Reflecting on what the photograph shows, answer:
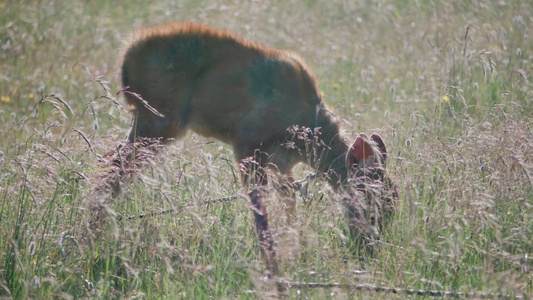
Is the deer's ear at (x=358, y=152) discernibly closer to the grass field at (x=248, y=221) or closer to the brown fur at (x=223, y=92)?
the grass field at (x=248, y=221)

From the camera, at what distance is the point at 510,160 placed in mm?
4938

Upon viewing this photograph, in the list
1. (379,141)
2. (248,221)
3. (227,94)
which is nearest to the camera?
(248,221)

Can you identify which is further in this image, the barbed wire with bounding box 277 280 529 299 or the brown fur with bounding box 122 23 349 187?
the brown fur with bounding box 122 23 349 187

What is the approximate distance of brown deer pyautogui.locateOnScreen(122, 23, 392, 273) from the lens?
6105 mm

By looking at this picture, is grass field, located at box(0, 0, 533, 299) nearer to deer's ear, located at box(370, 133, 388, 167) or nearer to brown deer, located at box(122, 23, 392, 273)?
deer's ear, located at box(370, 133, 388, 167)

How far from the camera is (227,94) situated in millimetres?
6195

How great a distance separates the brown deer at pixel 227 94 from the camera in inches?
240

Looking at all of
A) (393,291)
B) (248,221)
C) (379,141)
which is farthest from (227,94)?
(393,291)

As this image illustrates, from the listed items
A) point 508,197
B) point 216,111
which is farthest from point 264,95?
point 508,197

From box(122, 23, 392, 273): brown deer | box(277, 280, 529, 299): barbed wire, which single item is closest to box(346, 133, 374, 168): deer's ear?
box(122, 23, 392, 273): brown deer

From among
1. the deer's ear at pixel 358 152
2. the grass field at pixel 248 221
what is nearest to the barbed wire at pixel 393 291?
the grass field at pixel 248 221

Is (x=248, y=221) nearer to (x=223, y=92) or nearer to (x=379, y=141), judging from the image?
(x=379, y=141)

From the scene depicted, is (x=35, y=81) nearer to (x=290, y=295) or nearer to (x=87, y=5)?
(x=87, y=5)

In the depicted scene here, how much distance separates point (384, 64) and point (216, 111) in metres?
4.95
